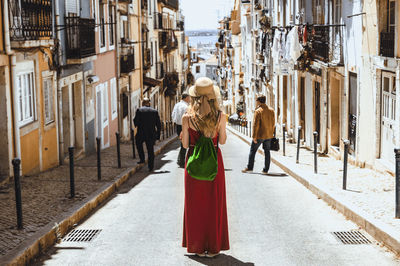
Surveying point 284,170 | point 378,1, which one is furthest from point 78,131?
point 378,1

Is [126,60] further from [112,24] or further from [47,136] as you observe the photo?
[47,136]

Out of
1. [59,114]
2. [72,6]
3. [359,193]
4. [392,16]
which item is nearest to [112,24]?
[72,6]

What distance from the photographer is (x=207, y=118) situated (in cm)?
634

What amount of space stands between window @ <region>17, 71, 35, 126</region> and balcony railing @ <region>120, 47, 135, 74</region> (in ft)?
40.6

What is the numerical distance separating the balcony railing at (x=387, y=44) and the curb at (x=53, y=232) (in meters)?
6.01

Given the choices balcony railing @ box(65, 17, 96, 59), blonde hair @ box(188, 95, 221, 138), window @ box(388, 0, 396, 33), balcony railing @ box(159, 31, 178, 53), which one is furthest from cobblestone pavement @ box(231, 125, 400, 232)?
balcony railing @ box(159, 31, 178, 53)

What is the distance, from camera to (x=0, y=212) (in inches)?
349

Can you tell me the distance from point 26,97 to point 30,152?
4.00 feet

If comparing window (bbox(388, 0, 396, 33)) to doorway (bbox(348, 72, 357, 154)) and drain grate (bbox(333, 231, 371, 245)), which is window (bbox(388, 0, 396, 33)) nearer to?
doorway (bbox(348, 72, 357, 154))

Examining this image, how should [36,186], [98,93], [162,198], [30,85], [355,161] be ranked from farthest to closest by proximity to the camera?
[98,93], [355,161], [30,85], [36,186], [162,198]

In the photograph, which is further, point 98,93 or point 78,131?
point 98,93

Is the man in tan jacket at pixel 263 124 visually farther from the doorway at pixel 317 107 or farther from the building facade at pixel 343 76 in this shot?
the doorway at pixel 317 107

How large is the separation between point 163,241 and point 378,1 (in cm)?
793

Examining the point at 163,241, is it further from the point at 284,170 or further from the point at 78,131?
the point at 78,131
